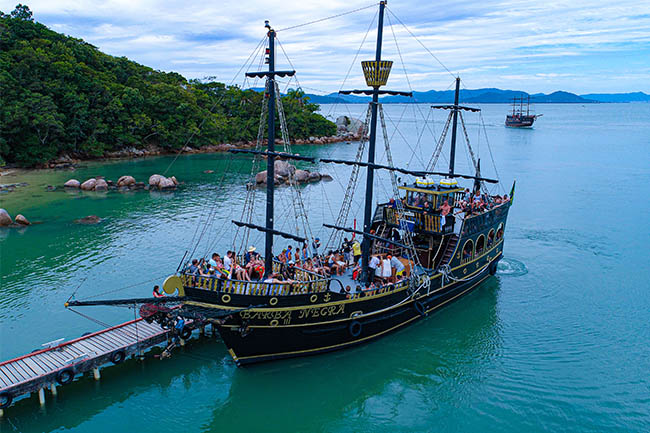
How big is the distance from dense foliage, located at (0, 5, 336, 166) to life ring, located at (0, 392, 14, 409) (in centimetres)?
2945

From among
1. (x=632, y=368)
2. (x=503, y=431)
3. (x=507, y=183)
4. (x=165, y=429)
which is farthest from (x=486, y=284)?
(x=507, y=183)

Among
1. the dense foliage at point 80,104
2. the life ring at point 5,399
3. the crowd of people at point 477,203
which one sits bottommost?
the life ring at point 5,399

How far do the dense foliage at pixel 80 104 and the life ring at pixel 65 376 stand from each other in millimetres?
28223

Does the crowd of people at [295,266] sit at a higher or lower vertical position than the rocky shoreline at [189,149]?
lower

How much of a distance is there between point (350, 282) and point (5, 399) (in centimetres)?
1197

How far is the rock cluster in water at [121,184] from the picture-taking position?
45594 mm

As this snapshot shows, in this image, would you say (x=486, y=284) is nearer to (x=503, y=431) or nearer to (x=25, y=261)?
(x=503, y=431)

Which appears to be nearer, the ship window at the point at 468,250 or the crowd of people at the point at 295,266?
the crowd of people at the point at 295,266

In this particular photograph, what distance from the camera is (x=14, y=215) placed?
115 feet

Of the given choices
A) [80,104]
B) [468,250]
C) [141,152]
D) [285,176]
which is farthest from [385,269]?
[141,152]

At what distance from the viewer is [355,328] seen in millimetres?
16656

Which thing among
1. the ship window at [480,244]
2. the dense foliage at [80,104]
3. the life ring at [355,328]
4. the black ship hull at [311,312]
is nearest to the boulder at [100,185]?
the dense foliage at [80,104]

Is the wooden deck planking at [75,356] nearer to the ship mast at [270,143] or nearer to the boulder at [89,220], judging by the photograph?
the ship mast at [270,143]

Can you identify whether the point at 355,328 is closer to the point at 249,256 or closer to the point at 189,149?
the point at 249,256
